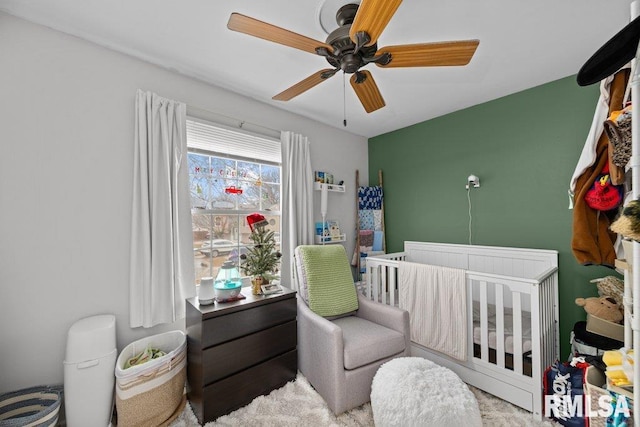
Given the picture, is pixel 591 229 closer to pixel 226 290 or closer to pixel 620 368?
pixel 620 368

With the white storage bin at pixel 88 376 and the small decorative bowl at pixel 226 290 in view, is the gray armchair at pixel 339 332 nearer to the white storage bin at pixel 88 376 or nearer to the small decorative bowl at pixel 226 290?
the small decorative bowl at pixel 226 290

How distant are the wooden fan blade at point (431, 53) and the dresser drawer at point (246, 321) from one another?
5.95ft

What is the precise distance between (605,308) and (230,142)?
10.2ft

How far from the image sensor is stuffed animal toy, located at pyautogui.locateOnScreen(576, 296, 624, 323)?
1.75 metres

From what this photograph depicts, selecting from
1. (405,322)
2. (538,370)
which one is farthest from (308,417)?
(538,370)

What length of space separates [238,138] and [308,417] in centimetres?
231

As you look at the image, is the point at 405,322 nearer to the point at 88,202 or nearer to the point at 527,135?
the point at 527,135

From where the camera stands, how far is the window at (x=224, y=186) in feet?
7.69

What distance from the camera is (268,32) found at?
4.05 ft

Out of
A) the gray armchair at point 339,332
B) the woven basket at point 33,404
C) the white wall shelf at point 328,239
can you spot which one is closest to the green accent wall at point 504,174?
the white wall shelf at point 328,239

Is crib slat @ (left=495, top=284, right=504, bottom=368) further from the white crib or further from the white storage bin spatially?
the white storage bin

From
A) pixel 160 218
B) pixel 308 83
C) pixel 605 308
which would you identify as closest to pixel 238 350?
pixel 160 218

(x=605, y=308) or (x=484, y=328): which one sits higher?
(x=605, y=308)

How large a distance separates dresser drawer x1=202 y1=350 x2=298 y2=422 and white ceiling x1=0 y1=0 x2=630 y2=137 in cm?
229
